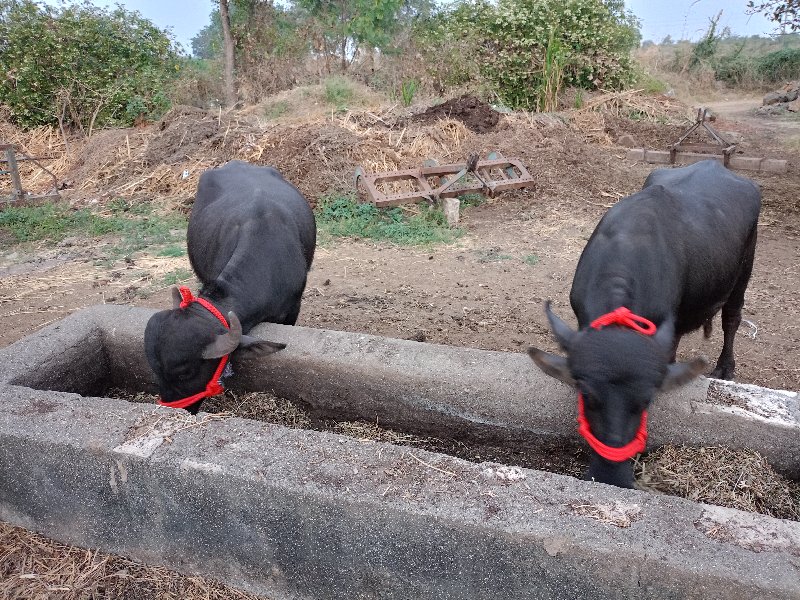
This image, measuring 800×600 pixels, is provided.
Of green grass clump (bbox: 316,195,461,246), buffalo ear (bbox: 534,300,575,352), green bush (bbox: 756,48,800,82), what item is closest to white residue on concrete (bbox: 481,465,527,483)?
buffalo ear (bbox: 534,300,575,352)

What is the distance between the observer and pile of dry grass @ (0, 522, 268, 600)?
2.40m

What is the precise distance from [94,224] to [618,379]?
803 cm

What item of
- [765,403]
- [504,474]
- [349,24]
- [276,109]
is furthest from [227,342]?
[349,24]

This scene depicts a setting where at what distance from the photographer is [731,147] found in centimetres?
896

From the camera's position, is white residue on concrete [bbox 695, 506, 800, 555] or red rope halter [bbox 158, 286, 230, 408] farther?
red rope halter [bbox 158, 286, 230, 408]

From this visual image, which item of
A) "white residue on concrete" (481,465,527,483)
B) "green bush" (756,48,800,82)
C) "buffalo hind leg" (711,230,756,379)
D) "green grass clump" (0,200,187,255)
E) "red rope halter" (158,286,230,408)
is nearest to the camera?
"white residue on concrete" (481,465,527,483)

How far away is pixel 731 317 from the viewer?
4.26m

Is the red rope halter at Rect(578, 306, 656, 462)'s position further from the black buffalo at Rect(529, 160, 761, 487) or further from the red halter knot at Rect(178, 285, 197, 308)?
the red halter knot at Rect(178, 285, 197, 308)

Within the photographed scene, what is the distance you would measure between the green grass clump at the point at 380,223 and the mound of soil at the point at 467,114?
10.7 ft

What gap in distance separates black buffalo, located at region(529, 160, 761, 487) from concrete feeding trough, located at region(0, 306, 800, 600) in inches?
13.2

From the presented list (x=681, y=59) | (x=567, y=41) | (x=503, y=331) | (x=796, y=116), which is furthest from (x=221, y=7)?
(x=681, y=59)

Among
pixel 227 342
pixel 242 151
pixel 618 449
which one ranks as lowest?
pixel 618 449

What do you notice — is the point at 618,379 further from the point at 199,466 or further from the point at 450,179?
the point at 450,179

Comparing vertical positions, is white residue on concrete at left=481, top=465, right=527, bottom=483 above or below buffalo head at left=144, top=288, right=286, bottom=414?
below
